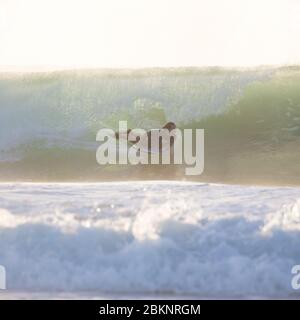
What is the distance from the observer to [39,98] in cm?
692

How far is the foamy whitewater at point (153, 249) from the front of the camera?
4.63 meters

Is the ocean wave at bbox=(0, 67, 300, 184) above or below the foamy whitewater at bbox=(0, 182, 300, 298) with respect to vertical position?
above

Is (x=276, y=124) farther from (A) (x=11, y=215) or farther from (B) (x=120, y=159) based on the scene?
(A) (x=11, y=215)

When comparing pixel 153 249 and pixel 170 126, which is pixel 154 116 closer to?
pixel 170 126

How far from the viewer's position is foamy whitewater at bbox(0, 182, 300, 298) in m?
4.63

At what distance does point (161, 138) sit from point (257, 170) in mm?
741

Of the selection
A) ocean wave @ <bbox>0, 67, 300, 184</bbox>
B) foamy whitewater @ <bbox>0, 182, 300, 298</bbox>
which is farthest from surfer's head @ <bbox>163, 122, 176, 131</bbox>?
foamy whitewater @ <bbox>0, 182, 300, 298</bbox>

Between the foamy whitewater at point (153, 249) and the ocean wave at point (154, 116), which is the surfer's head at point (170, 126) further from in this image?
the foamy whitewater at point (153, 249)

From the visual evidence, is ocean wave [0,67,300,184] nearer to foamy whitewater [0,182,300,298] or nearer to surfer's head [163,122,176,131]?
surfer's head [163,122,176,131]

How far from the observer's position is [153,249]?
4.80 metres

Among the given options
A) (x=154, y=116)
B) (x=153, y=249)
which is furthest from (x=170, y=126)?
(x=153, y=249)

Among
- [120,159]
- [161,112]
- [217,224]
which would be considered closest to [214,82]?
[161,112]

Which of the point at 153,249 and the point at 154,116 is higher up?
the point at 154,116

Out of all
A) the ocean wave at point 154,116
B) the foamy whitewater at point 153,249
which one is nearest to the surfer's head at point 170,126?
the ocean wave at point 154,116
